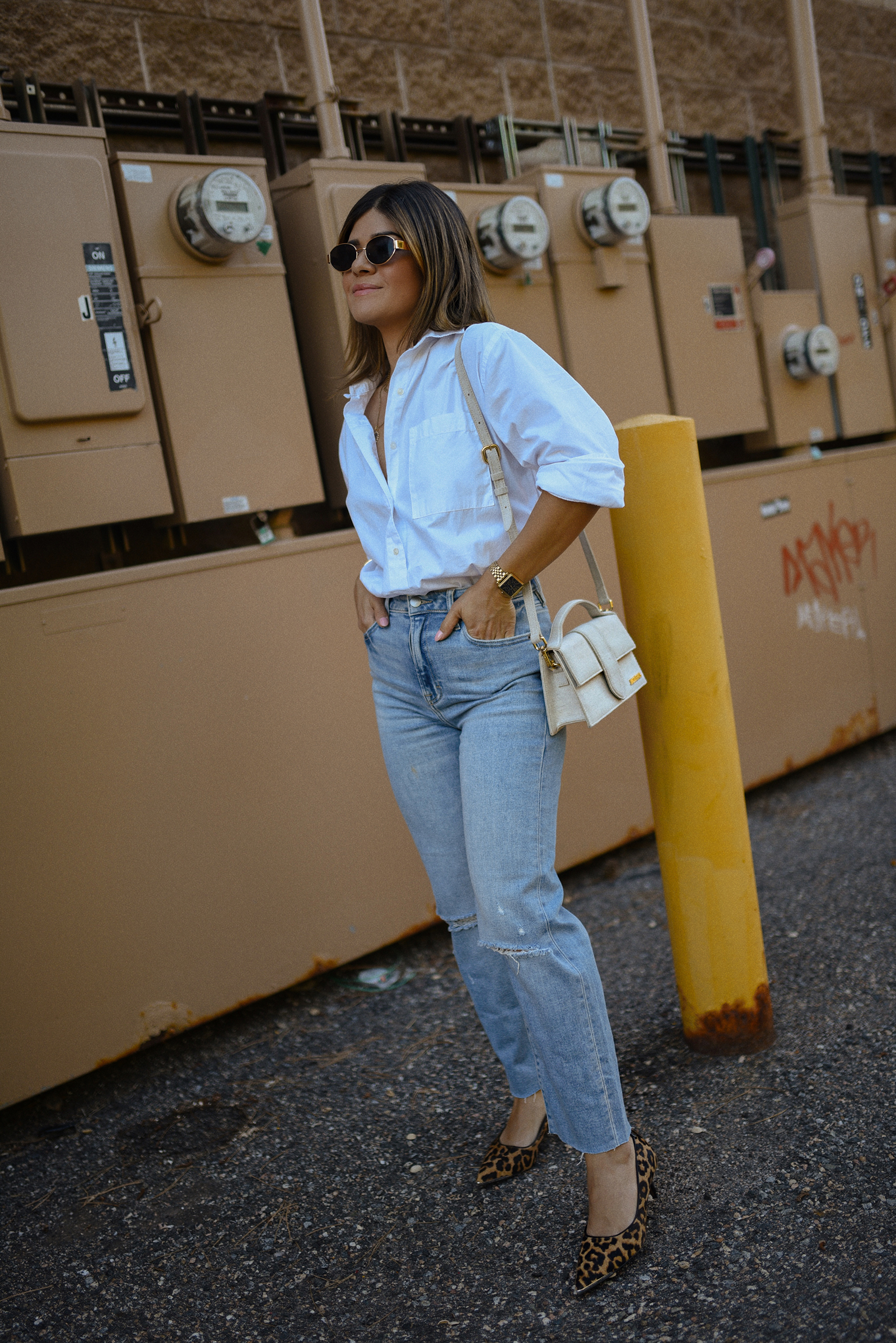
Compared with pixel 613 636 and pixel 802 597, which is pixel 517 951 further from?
pixel 802 597

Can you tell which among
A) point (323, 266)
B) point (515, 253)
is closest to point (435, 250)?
point (323, 266)

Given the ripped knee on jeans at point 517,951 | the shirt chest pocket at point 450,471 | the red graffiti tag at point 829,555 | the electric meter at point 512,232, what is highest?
the electric meter at point 512,232

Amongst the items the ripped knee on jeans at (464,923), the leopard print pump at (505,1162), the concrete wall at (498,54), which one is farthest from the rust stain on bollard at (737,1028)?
the concrete wall at (498,54)

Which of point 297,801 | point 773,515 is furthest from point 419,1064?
point 773,515

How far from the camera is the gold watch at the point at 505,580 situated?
69.1 inches

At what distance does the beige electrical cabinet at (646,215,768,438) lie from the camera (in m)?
4.11

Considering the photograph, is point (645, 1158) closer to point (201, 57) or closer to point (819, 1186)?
point (819, 1186)

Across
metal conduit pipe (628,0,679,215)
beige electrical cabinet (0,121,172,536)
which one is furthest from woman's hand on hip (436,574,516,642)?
metal conduit pipe (628,0,679,215)

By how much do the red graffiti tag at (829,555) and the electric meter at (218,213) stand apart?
2.46m

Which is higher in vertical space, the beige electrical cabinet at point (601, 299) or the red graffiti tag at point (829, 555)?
the beige electrical cabinet at point (601, 299)

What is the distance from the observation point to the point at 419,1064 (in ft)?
8.80

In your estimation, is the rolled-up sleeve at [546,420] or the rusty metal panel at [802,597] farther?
the rusty metal panel at [802,597]

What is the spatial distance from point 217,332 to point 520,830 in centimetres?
188

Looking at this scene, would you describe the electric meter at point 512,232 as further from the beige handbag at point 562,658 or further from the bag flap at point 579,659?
the bag flap at point 579,659
